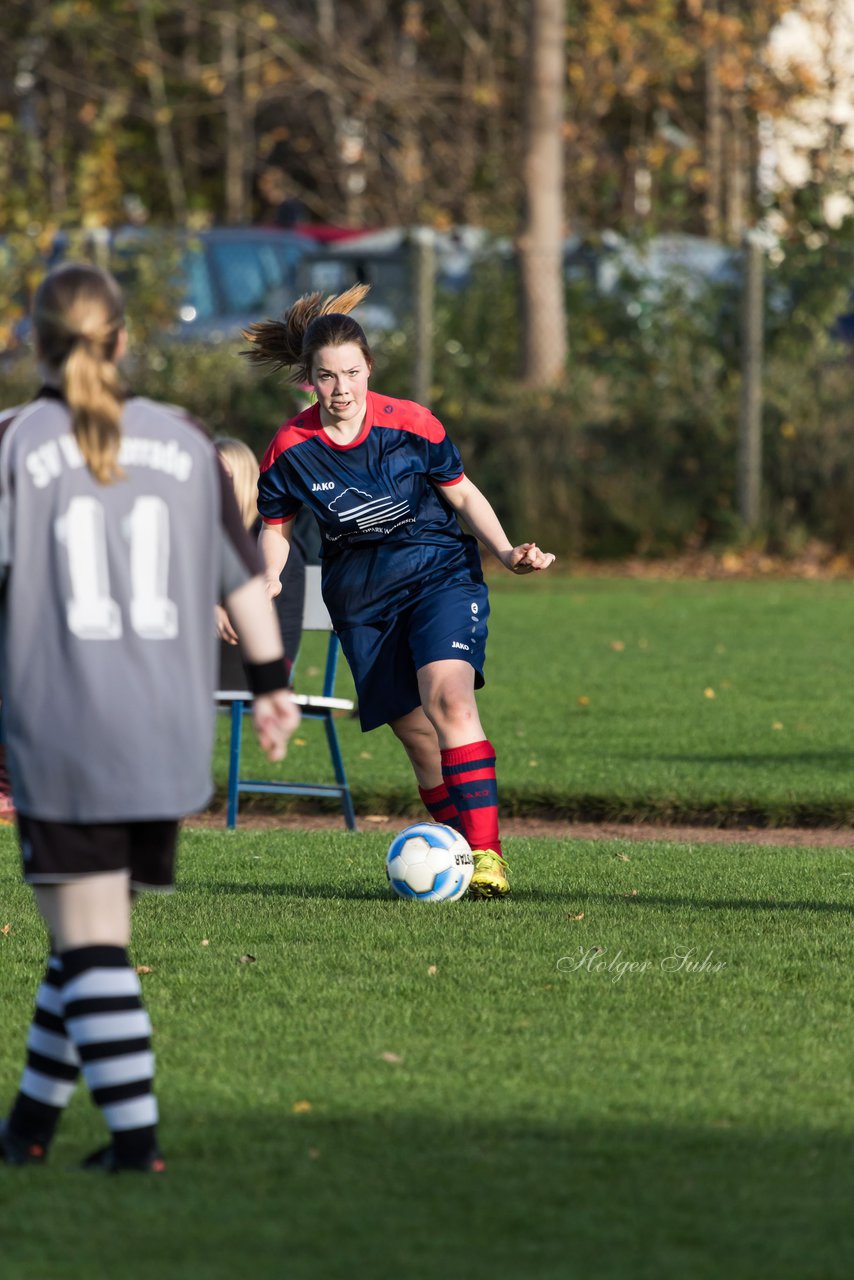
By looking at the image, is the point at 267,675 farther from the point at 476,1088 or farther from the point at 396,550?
the point at 396,550

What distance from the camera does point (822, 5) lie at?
92.9 feet

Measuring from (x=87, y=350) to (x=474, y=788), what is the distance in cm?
317

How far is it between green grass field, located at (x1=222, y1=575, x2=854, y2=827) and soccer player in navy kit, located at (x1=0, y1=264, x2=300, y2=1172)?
16.4 feet

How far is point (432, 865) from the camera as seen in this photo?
6.47 meters

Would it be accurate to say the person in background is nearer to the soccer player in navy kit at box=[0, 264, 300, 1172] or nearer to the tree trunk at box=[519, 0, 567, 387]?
the soccer player in navy kit at box=[0, 264, 300, 1172]

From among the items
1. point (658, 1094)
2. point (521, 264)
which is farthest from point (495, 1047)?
point (521, 264)

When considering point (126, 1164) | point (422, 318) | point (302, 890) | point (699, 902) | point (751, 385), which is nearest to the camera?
point (126, 1164)

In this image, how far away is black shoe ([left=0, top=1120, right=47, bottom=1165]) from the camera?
3898 millimetres

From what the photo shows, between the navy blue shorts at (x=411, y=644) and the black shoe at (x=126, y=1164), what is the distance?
2.89 meters

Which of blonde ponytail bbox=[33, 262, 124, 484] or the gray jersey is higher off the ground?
blonde ponytail bbox=[33, 262, 124, 484]

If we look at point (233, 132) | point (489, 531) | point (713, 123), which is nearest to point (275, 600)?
point (489, 531)

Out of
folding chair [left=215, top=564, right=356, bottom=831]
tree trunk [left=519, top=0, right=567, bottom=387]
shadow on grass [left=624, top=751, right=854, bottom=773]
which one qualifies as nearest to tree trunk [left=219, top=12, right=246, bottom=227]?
tree trunk [left=519, top=0, right=567, bottom=387]

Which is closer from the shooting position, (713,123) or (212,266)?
(212,266)

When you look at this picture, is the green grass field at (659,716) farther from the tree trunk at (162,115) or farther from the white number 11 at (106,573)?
the tree trunk at (162,115)
